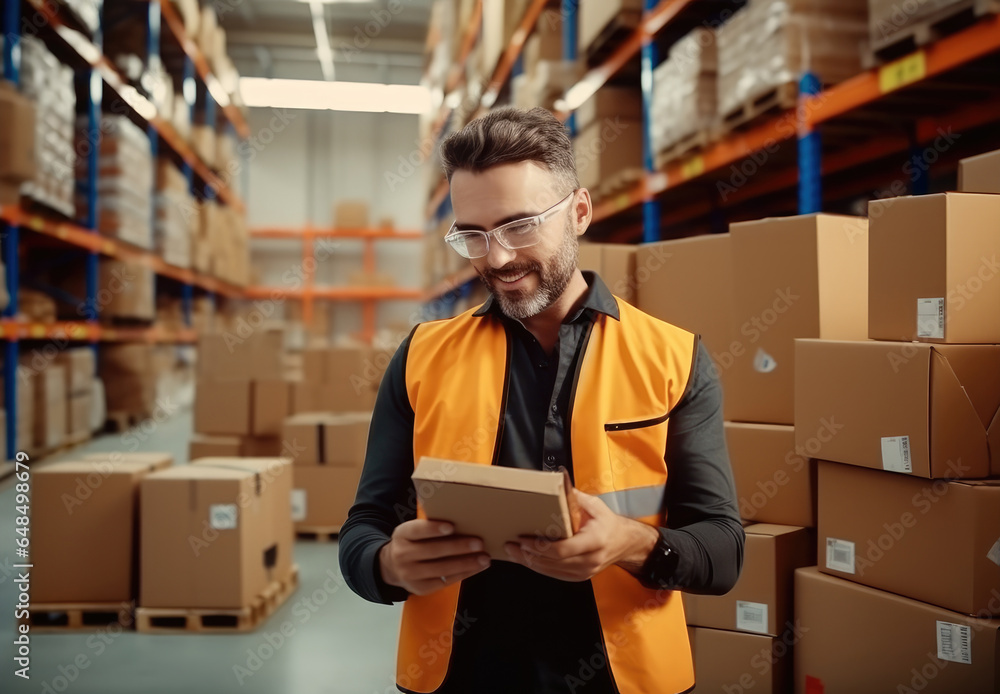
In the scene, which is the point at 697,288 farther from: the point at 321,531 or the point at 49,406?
the point at 49,406

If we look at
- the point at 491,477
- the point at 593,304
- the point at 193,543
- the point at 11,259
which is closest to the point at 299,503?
the point at 193,543

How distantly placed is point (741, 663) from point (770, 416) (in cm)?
72

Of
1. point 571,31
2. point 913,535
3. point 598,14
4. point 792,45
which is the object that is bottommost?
point 913,535

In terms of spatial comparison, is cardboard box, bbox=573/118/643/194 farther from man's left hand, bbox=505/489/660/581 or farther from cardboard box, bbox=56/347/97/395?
cardboard box, bbox=56/347/97/395

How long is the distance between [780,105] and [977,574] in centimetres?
192

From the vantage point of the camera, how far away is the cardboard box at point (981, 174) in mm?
1943

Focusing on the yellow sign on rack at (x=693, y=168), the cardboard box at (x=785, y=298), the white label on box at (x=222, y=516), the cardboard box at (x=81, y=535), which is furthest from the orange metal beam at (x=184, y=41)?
the cardboard box at (x=785, y=298)

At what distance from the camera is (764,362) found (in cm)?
233

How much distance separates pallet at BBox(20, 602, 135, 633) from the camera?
3.25 metres

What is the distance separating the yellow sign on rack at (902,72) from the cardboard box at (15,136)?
4.87m

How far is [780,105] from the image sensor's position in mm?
2969

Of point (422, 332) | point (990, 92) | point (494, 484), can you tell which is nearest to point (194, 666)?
point (422, 332)

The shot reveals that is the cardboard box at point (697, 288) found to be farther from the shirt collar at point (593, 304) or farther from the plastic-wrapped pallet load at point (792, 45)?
the shirt collar at point (593, 304)

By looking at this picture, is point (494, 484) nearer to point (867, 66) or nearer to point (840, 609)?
point (840, 609)
